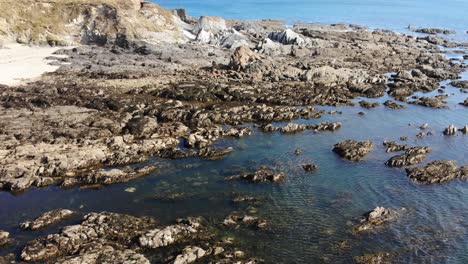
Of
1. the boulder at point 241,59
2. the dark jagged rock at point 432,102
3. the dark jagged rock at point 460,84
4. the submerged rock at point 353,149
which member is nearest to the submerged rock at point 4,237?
the submerged rock at point 353,149

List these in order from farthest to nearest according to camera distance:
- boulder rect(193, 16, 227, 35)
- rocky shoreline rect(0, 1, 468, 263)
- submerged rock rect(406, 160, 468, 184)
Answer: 1. boulder rect(193, 16, 227, 35)
2. submerged rock rect(406, 160, 468, 184)
3. rocky shoreline rect(0, 1, 468, 263)

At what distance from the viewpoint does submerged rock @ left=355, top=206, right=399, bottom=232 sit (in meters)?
31.5

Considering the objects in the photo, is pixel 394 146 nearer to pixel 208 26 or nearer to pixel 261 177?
pixel 261 177

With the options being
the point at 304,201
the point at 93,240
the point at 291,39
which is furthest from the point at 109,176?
the point at 291,39

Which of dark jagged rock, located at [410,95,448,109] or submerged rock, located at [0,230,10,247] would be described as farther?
dark jagged rock, located at [410,95,448,109]

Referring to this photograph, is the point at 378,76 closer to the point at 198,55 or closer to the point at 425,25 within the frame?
the point at 198,55

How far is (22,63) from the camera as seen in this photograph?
73.1 metres

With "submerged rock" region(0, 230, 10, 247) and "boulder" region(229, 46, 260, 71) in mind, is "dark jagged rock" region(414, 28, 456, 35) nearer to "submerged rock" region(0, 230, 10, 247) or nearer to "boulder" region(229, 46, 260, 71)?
"boulder" region(229, 46, 260, 71)

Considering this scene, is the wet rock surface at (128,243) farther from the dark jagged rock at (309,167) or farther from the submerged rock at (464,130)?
the submerged rock at (464,130)

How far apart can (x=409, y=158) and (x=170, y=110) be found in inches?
1120

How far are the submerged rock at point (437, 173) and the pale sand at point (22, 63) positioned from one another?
5472 centimetres

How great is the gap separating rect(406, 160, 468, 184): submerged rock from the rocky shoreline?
13 cm

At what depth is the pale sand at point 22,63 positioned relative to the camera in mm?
65312

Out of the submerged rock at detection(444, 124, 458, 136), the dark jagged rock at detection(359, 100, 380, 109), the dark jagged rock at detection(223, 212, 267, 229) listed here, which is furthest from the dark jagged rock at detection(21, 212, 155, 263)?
the dark jagged rock at detection(359, 100, 380, 109)
